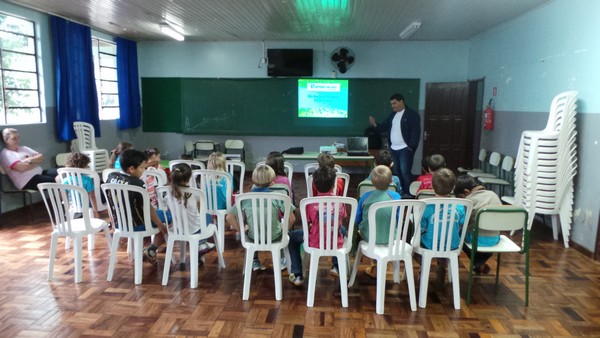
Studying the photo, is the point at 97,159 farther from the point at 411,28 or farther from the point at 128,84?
the point at 411,28

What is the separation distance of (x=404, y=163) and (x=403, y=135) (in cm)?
42

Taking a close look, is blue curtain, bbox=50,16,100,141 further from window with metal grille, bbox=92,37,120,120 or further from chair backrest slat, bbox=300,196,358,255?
chair backrest slat, bbox=300,196,358,255

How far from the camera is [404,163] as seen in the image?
6.06 m

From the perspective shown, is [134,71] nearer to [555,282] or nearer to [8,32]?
[8,32]

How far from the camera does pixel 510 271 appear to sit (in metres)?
3.69

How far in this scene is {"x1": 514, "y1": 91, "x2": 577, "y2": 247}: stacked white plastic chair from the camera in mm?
4312

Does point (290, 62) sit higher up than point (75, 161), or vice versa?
point (290, 62)

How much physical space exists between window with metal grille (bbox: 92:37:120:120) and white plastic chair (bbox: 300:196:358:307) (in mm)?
6244

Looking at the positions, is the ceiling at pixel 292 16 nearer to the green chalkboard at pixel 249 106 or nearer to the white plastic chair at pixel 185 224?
the green chalkboard at pixel 249 106

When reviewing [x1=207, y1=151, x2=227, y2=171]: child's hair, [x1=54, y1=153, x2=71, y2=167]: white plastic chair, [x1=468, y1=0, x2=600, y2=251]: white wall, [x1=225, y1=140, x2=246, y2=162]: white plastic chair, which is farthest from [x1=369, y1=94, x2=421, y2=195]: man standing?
[x1=54, y1=153, x2=71, y2=167]: white plastic chair

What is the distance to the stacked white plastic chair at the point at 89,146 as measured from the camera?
20.4 ft

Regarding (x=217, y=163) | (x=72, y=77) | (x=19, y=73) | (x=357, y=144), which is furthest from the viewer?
(x=357, y=144)

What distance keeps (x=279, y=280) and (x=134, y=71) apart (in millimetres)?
6850

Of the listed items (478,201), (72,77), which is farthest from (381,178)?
(72,77)
